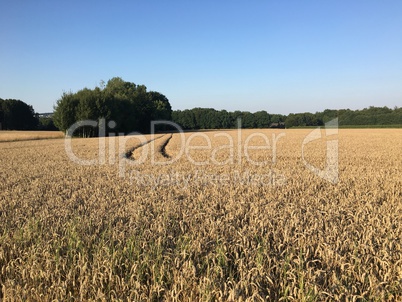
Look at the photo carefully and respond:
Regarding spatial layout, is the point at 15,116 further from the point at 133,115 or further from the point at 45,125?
the point at 133,115

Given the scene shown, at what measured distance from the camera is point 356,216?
5.79 m

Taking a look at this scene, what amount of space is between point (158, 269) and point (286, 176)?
825cm

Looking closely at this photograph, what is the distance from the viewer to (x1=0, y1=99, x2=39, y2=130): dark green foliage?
85.1 m

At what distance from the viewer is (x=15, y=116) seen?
283 feet

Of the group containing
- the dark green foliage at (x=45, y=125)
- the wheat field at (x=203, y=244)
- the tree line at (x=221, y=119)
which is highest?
the tree line at (x=221, y=119)

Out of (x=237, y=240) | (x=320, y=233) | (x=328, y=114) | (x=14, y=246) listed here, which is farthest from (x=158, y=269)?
(x=328, y=114)

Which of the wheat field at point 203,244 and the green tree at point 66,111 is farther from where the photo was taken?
the green tree at point 66,111

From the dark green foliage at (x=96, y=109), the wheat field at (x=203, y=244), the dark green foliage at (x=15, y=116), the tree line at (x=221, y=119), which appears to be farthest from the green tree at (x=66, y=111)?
the tree line at (x=221, y=119)

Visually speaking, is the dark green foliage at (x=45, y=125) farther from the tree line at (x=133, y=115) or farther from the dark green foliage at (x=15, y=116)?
the dark green foliage at (x=15, y=116)

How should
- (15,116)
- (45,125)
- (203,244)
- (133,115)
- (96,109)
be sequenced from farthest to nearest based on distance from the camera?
(45,125) → (15,116) → (133,115) → (96,109) → (203,244)

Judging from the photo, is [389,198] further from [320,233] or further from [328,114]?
[328,114]

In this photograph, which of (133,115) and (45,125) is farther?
(45,125)

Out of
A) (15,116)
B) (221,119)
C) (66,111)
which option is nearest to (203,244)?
(66,111)

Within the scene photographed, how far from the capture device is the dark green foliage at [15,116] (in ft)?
279
